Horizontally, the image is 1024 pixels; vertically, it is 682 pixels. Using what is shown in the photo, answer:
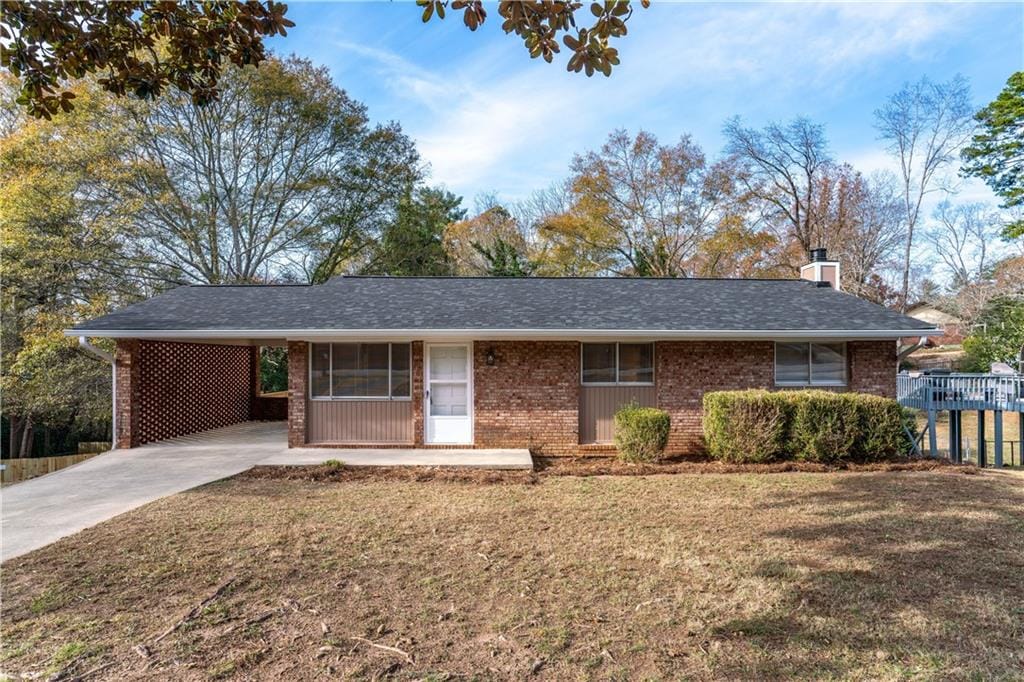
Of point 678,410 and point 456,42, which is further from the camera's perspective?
point 678,410

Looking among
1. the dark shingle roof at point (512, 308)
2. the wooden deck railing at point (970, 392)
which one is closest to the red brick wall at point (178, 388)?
the dark shingle roof at point (512, 308)

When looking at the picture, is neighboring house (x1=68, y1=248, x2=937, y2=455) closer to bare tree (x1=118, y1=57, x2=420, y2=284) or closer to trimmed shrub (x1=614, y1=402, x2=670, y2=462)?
trimmed shrub (x1=614, y1=402, x2=670, y2=462)

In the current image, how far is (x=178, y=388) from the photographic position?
12.4 m

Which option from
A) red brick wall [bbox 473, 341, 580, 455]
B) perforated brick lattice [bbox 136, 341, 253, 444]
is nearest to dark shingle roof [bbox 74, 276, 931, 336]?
red brick wall [bbox 473, 341, 580, 455]

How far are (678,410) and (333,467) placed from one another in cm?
649

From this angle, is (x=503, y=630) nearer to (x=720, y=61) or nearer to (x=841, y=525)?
(x=841, y=525)

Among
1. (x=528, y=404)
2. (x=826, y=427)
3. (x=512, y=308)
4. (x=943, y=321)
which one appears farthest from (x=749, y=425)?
(x=943, y=321)

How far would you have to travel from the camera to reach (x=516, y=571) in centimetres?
462

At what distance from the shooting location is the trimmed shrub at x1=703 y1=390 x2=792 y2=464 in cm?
941

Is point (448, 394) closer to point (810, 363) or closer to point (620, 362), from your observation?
point (620, 362)

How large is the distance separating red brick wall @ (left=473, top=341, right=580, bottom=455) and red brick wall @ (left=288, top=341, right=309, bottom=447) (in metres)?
3.35

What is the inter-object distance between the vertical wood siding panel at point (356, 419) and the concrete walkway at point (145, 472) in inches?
16.4

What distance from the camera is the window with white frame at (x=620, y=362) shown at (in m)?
11.0

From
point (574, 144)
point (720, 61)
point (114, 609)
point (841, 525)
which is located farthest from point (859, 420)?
point (574, 144)
